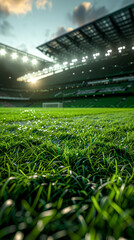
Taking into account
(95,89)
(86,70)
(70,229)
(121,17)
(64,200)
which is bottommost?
(64,200)

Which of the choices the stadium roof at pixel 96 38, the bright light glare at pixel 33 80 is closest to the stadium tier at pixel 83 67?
the stadium roof at pixel 96 38

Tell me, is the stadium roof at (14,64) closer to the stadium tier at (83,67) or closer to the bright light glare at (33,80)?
the stadium tier at (83,67)

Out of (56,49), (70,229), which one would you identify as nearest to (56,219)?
(70,229)

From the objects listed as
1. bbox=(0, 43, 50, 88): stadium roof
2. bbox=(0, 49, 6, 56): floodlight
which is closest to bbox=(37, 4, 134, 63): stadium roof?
bbox=(0, 43, 50, 88): stadium roof

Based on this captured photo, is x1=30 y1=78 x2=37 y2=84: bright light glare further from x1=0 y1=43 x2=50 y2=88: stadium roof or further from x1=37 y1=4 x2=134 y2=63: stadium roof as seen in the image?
x1=37 y1=4 x2=134 y2=63: stadium roof

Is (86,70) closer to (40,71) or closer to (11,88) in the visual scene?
(40,71)

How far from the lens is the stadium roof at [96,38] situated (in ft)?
93.5

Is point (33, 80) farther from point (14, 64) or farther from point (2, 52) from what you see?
point (2, 52)

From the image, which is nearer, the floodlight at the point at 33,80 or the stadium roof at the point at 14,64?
the stadium roof at the point at 14,64

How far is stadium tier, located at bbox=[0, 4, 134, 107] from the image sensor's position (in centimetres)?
3350

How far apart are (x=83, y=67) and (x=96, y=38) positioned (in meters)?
11.9

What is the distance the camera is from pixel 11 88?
6125cm

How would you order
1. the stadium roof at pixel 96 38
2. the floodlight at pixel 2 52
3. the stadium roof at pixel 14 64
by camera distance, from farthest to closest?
the stadium roof at pixel 14 64 → the floodlight at pixel 2 52 → the stadium roof at pixel 96 38

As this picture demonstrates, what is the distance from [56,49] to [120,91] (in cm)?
2994
